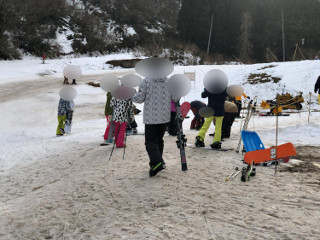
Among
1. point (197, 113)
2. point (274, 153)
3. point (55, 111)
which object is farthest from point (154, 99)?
point (55, 111)

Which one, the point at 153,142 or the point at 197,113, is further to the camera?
the point at 197,113

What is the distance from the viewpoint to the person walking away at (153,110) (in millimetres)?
3997

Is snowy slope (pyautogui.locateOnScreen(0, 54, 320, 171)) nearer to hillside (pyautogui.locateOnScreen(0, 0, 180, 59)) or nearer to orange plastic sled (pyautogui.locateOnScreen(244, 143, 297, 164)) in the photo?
orange plastic sled (pyautogui.locateOnScreen(244, 143, 297, 164))

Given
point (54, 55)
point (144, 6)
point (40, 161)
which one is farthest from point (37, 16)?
point (40, 161)

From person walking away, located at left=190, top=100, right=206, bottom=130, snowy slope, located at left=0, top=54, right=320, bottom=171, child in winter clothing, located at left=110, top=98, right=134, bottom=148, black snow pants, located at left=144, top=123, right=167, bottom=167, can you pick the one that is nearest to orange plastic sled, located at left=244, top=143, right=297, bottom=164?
black snow pants, located at left=144, top=123, right=167, bottom=167

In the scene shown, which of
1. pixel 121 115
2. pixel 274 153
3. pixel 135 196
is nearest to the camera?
pixel 135 196

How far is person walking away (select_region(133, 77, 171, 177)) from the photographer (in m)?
4.00

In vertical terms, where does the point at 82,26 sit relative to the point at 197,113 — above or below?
above

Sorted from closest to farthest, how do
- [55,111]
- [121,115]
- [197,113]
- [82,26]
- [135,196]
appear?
[135,196] → [121,115] → [197,113] → [55,111] → [82,26]

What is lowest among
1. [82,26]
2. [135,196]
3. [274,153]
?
[135,196]

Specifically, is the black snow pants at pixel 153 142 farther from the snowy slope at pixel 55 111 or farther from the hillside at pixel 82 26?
the hillside at pixel 82 26

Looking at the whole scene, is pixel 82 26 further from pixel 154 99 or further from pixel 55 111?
pixel 154 99

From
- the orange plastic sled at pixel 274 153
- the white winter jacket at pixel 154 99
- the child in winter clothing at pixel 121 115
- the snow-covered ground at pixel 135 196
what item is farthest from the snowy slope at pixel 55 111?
the white winter jacket at pixel 154 99

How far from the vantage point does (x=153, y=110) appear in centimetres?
400
